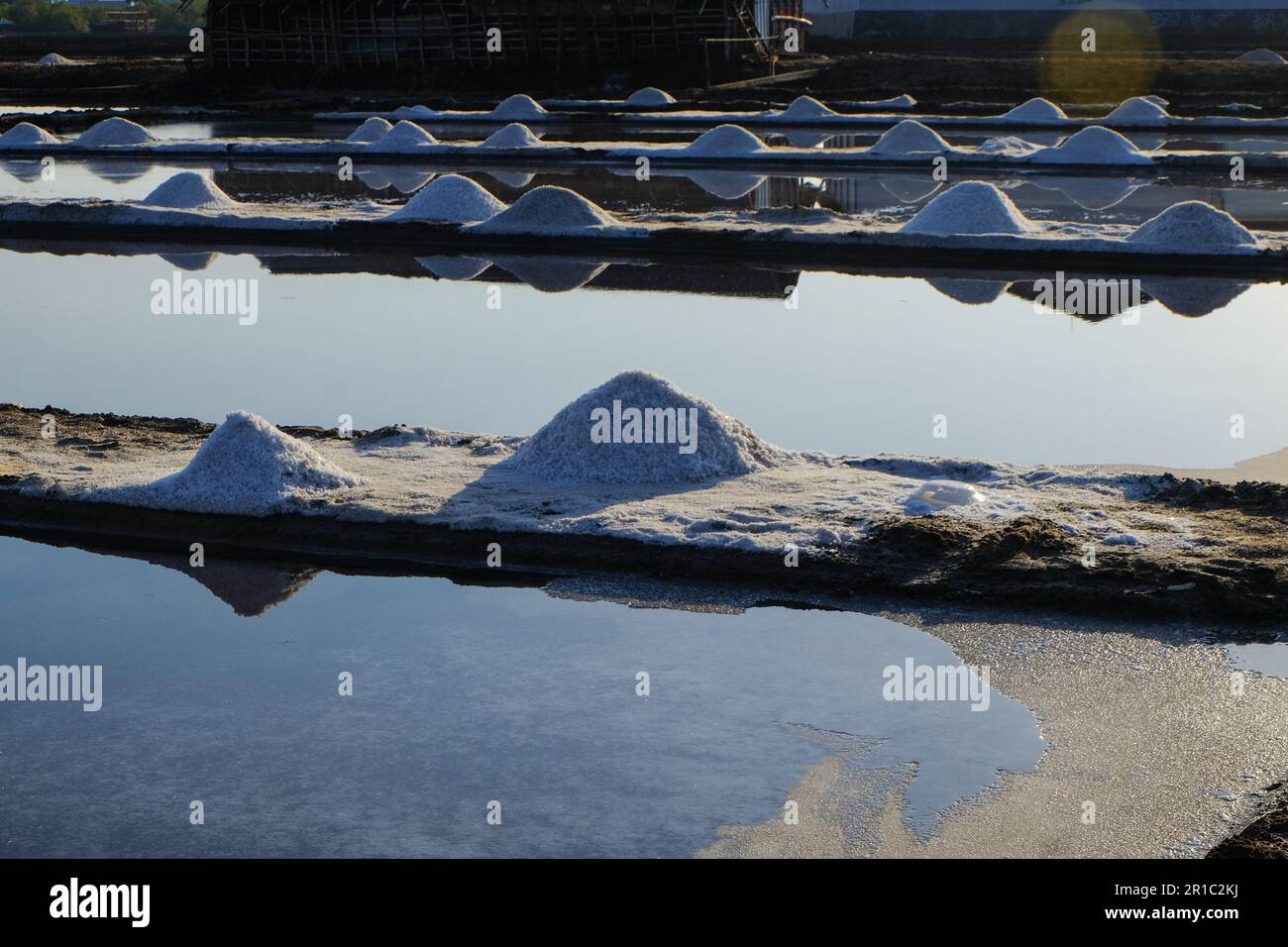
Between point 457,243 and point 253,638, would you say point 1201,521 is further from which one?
point 457,243

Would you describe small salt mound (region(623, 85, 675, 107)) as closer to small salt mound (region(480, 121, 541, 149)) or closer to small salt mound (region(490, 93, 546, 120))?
small salt mound (region(490, 93, 546, 120))

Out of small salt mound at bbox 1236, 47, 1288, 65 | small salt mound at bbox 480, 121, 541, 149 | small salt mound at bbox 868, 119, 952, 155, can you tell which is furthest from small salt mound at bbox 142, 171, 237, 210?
small salt mound at bbox 1236, 47, 1288, 65

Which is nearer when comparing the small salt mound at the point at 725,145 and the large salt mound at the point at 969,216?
the large salt mound at the point at 969,216

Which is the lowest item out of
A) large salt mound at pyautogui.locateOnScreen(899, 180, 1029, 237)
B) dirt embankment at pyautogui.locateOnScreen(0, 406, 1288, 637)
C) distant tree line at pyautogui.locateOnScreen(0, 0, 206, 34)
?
dirt embankment at pyautogui.locateOnScreen(0, 406, 1288, 637)

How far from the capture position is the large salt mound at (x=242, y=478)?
207 inches

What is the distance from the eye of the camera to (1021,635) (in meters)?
4.22

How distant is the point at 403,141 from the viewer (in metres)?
17.8

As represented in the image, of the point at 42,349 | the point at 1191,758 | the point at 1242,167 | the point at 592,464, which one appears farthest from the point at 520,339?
the point at 1242,167

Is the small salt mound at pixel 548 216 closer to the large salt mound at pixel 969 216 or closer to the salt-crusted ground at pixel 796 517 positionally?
the large salt mound at pixel 969 216

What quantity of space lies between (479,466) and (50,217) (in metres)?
8.18

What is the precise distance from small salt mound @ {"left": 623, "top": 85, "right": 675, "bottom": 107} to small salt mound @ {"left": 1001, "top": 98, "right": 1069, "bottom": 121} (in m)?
5.41

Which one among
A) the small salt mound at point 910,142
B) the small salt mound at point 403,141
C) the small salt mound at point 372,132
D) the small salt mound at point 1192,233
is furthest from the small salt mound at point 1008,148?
the small salt mound at point 372,132

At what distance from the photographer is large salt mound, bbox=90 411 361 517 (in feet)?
17.2

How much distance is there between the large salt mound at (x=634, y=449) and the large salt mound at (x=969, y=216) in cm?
544
